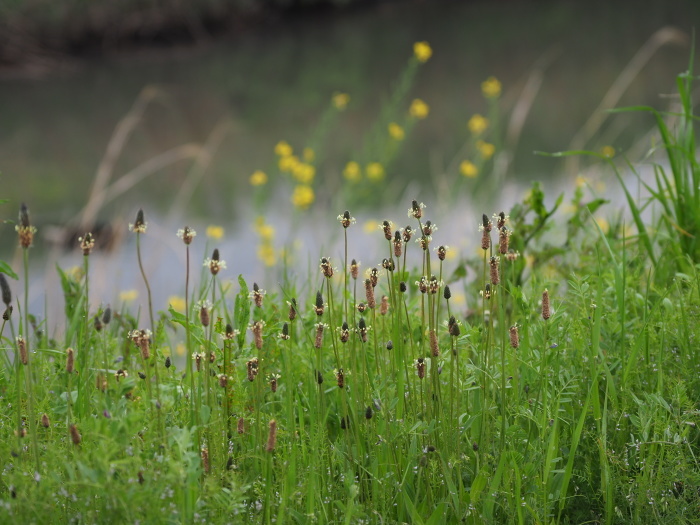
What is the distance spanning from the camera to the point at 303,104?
10.7m

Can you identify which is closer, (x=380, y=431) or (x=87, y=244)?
(x=87, y=244)

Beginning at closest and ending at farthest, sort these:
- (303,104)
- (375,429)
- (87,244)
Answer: (87,244)
(375,429)
(303,104)

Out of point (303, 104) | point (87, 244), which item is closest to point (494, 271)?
point (87, 244)

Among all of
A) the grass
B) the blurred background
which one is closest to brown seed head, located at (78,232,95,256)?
the grass

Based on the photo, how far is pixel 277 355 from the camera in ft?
4.97

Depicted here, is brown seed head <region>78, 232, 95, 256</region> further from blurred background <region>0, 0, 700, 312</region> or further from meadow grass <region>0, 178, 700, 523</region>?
blurred background <region>0, 0, 700, 312</region>

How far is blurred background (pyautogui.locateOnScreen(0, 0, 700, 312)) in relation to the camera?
5590 millimetres

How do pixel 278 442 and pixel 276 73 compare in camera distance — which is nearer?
pixel 278 442

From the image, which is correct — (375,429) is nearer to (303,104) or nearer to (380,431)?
(380,431)

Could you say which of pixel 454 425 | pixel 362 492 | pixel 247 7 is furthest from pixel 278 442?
pixel 247 7

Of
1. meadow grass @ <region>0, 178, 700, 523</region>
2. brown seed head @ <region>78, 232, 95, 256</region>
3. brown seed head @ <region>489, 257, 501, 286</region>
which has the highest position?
brown seed head @ <region>78, 232, 95, 256</region>

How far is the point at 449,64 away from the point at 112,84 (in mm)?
5699

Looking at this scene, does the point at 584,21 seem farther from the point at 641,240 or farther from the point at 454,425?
the point at 454,425

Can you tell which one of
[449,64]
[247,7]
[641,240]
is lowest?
[641,240]
